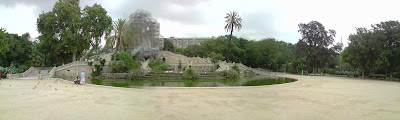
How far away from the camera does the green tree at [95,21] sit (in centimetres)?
3612

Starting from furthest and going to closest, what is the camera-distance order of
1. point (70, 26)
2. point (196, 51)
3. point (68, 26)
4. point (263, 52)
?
point (196, 51) < point (263, 52) < point (68, 26) < point (70, 26)

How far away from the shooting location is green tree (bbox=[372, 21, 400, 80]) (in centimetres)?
3055

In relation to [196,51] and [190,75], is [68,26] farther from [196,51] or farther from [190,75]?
[196,51]

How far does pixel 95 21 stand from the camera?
37219 millimetres

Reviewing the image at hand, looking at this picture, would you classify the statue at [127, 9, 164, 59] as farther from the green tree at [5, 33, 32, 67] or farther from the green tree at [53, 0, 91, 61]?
the green tree at [5, 33, 32, 67]

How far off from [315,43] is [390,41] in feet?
48.1

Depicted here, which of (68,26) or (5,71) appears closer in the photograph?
(5,71)

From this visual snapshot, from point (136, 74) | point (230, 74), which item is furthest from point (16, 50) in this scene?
point (230, 74)

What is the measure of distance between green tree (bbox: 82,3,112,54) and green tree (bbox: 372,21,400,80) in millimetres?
40745

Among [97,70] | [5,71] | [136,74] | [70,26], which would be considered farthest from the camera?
[70,26]

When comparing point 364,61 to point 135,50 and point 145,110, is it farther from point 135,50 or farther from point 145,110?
point 135,50

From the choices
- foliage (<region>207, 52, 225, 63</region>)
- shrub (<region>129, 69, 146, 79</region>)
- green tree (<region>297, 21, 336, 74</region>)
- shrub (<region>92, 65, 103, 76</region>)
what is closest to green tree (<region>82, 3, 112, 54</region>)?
shrub (<region>92, 65, 103, 76</region>)

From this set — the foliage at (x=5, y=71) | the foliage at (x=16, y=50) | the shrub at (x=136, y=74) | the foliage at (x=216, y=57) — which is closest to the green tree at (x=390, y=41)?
the foliage at (x=216, y=57)

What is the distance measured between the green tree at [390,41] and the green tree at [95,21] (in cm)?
4075
